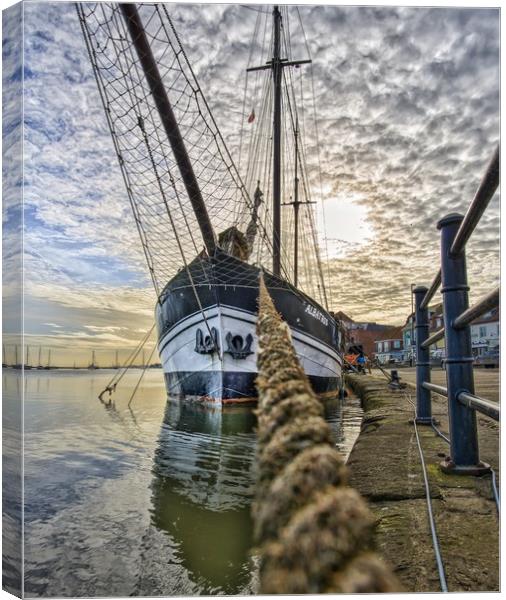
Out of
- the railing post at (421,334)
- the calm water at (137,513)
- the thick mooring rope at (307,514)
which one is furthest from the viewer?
the railing post at (421,334)

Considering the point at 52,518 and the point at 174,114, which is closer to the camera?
the point at 52,518

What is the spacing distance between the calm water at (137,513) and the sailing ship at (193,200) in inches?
81.2

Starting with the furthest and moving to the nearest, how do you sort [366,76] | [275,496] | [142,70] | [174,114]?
[174,114] → [142,70] → [366,76] → [275,496]

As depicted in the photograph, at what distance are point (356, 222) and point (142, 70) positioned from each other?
7.67 ft

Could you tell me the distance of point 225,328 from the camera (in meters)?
7.50

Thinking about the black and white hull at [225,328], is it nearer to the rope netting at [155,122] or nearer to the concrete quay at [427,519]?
the rope netting at [155,122]

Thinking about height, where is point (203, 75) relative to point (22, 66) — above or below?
above

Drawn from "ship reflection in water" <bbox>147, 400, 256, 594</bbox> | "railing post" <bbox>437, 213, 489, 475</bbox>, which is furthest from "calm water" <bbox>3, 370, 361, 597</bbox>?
"railing post" <bbox>437, 213, 489, 475</bbox>

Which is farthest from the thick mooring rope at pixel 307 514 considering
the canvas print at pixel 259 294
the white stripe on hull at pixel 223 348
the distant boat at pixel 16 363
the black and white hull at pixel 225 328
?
the white stripe on hull at pixel 223 348

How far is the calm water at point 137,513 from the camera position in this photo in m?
1.88

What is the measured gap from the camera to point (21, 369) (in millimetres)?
2094

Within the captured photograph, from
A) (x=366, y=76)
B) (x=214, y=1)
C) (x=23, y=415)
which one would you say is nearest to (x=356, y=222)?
(x=366, y=76)

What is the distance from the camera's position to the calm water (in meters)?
1.88

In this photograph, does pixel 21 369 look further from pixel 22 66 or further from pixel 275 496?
pixel 275 496
